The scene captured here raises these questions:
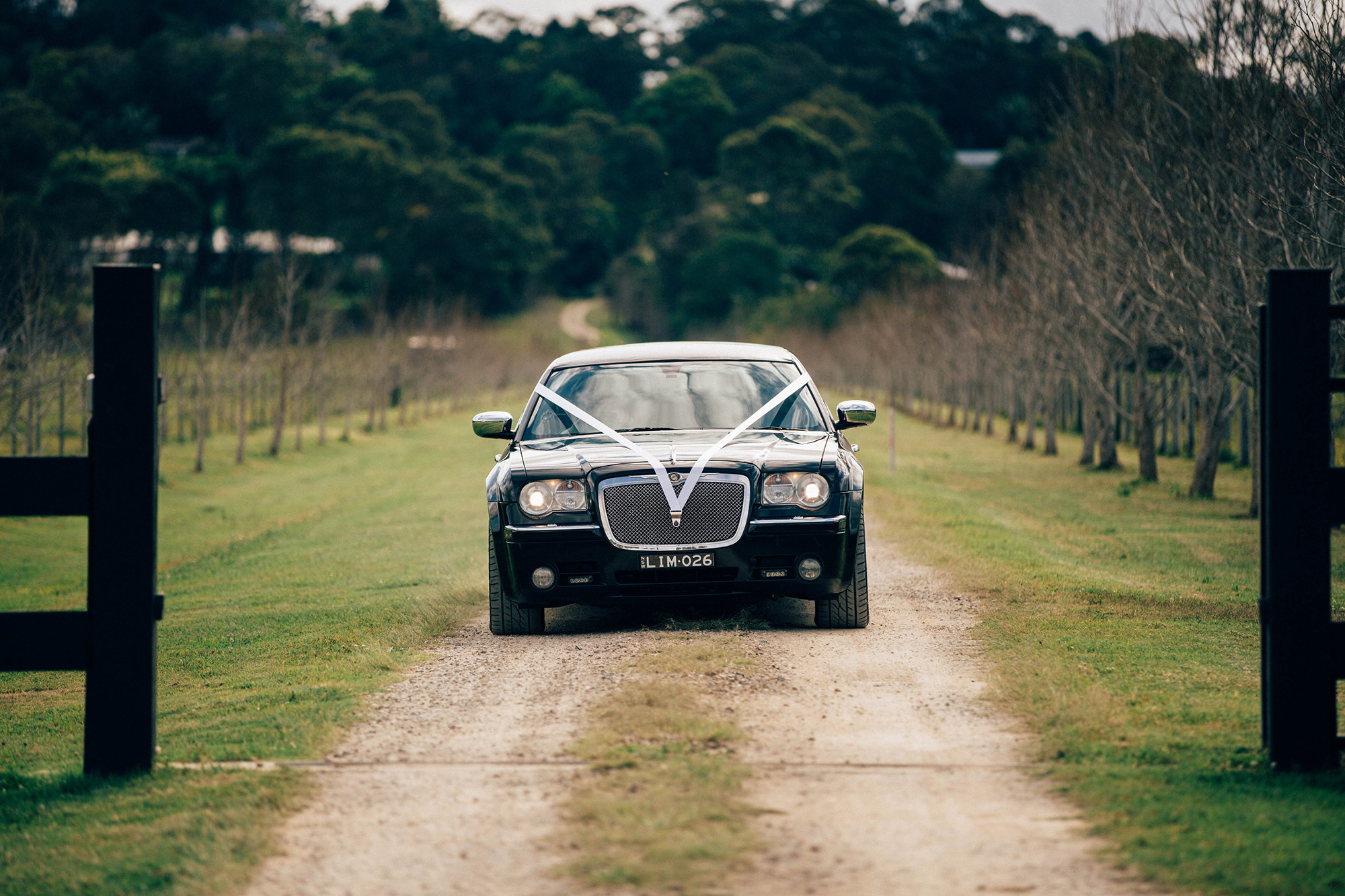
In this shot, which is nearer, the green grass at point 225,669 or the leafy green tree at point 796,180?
the green grass at point 225,669

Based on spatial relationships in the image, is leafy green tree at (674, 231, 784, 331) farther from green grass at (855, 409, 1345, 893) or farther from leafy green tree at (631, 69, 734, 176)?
green grass at (855, 409, 1345, 893)

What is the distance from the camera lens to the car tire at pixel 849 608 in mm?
8227

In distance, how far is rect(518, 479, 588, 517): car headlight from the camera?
308 inches

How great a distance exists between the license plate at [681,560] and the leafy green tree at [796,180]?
338 feet

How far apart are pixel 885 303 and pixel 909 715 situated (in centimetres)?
6492

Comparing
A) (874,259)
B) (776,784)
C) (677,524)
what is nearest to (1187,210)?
(677,524)

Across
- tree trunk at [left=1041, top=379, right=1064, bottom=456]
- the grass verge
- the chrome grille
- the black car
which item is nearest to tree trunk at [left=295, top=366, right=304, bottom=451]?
tree trunk at [left=1041, top=379, right=1064, bottom=456]

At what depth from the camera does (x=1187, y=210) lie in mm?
19312

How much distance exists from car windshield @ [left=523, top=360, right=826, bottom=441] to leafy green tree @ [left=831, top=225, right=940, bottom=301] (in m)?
81.4

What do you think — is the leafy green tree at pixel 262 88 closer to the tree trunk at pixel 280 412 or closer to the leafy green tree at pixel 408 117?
the leafy green tree at pixel 408 117

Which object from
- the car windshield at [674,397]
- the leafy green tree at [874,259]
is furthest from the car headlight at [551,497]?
the leafy green tree at [874,259]

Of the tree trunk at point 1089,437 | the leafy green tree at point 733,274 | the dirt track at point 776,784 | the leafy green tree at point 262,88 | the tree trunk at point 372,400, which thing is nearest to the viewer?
the dirt track at point 776,784

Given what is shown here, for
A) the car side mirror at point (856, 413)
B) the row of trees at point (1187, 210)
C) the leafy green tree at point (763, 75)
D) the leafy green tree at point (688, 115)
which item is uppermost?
the leafy green tree at point (763, 75)

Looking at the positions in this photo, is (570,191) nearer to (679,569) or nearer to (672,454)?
(672,454)
